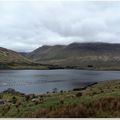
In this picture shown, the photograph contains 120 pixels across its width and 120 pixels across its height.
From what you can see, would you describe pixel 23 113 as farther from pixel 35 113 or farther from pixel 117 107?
pixel 117 107

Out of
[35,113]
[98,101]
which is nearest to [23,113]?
[35,113]

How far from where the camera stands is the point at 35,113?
2180 cm

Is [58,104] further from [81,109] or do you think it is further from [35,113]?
[81,109]

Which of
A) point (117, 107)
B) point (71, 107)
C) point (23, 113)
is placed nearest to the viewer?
point (117, 107)

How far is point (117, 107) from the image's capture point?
762 inches

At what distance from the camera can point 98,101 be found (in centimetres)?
2133

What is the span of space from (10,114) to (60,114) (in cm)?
595

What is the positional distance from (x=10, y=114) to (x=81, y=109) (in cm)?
707

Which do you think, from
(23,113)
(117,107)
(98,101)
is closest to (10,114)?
(23,113)

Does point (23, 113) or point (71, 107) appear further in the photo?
point (23, 113)

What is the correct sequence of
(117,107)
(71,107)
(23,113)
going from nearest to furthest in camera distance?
(117,107) → (71,107) → (23,113)

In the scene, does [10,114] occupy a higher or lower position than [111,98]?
lower

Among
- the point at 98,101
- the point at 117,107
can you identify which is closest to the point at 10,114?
the point at 98,101

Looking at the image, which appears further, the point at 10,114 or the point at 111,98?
the point at 10,114
